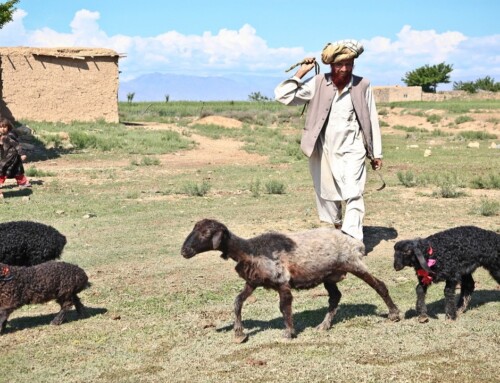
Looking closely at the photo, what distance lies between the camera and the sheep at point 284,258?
608 centimetres

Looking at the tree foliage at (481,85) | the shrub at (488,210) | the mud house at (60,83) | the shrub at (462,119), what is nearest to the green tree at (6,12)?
the mud house at (60,83)

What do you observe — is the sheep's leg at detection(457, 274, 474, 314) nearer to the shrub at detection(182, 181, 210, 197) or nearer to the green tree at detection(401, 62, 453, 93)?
the shrub at detection(182, 181, 210, 197)

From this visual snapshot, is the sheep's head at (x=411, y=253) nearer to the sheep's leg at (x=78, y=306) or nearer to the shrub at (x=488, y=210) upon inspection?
the sheep's leg at (x=78, y=306)

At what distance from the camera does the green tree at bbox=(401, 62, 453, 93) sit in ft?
300

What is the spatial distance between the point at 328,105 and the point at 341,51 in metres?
0.72

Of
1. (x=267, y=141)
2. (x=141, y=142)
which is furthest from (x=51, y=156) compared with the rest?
(x=267, y=141)

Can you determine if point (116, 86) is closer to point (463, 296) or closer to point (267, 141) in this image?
point (267, 141)

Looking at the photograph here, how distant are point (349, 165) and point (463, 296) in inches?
85.3

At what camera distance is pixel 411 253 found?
261 inches

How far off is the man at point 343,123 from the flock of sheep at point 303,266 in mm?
1509

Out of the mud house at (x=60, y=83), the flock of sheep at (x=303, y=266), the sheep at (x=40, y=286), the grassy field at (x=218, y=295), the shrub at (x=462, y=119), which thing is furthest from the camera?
the shrub at (x=462, y=119)

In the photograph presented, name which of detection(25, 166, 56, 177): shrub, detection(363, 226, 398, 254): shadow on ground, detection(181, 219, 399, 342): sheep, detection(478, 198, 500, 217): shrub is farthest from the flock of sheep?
detection(25, 166, 56, 177): shrub

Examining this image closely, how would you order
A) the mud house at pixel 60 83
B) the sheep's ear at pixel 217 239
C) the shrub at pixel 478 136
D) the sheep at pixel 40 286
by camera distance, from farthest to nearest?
the shrub at pixel 478 136 < the mud house at pixel 60 83 < the sheep at pixel 40 286 < the sheep's ear at pixel 217 239

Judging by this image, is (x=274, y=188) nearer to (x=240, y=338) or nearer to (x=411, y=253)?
(x=411, y=253)
